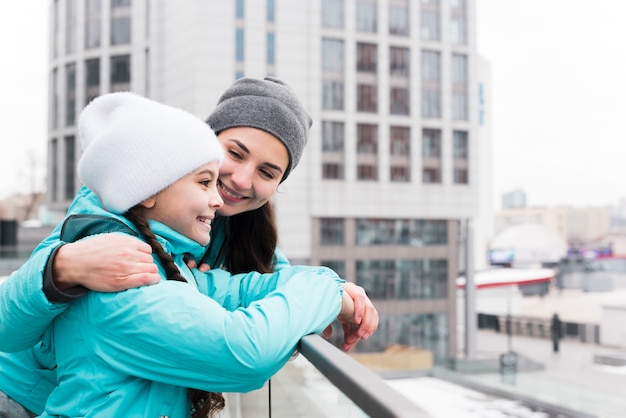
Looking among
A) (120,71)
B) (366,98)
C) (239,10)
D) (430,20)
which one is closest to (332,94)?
(366,98)

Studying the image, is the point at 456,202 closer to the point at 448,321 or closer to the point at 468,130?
the point at 468,130

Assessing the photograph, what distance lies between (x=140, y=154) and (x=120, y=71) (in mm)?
37623

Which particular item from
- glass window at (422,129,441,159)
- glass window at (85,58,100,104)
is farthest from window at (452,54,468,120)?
glass window at (85,58,100,104)

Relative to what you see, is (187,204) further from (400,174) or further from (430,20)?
(430,20)

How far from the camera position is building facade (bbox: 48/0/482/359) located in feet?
110

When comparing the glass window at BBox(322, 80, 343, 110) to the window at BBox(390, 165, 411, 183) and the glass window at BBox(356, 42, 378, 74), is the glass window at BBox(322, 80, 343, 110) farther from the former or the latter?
the window at BBox(390, 165, 411, 183)

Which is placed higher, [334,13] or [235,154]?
[334,13]

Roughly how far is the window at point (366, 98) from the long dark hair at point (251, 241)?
108 ft

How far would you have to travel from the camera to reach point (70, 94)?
38.0 meters

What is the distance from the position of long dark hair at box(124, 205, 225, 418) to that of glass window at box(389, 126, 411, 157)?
33.8 m

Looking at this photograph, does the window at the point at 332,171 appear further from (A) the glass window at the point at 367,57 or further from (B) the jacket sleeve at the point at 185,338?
(B) the jacket sleeve at the point at 185,338

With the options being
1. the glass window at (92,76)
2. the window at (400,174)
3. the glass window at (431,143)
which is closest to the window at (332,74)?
the window at (400,174)

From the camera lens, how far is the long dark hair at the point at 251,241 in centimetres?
197

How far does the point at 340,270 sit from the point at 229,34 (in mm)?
13333
